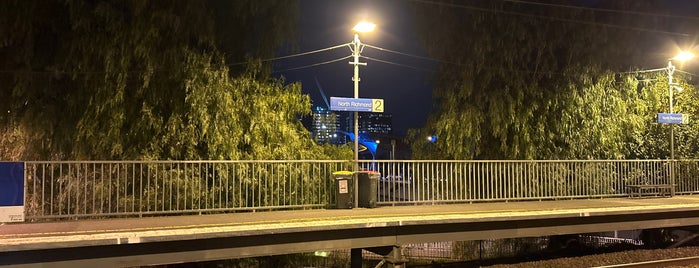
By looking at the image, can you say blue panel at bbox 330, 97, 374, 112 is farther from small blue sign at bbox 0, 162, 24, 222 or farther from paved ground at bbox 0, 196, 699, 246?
small blue sign at bbox 0, 162, 24, 222

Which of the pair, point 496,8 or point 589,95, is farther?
point 589,95

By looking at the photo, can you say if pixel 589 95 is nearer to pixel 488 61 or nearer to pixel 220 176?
pixel 488 61

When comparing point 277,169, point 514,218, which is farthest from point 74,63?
point 514,218

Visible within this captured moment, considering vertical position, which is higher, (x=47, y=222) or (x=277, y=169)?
(x=277, y=169)

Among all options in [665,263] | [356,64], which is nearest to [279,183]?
[356,64]

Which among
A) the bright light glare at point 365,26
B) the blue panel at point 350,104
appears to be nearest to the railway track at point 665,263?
the blue panel at point 350,104

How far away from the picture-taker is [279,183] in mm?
12500

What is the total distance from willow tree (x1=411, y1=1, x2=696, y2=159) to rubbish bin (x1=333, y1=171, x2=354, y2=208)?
4924mm

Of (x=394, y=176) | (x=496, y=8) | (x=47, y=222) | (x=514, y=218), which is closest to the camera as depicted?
(x=47, y=222)

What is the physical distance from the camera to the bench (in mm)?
15742

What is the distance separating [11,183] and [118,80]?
2.98m

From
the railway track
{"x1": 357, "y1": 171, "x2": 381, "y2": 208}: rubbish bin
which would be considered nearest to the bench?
the railway track

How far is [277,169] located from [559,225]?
6613mm

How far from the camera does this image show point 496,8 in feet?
51.1
